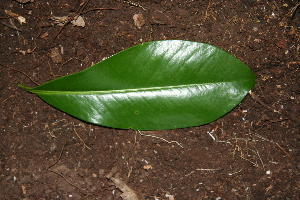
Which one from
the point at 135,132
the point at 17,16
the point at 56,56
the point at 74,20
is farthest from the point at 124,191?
the point at 17,16

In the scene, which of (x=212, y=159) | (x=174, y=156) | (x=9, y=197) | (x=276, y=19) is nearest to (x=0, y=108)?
(x=9, y=197)

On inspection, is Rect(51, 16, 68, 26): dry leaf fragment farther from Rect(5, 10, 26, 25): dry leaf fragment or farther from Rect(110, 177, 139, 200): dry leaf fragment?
Rect(110, 177, 139, 200): dry leaf fragment

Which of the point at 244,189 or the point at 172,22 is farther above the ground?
the point at 172,22

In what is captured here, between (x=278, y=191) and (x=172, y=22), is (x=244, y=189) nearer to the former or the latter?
(x=278, y=191)

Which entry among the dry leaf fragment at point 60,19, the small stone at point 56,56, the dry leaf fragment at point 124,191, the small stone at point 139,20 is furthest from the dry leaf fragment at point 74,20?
the dry leaf fragment at point 124,191

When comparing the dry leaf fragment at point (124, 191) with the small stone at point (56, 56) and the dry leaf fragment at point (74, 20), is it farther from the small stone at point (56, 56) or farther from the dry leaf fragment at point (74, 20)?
the dry leaf fragment at point (74, 20)

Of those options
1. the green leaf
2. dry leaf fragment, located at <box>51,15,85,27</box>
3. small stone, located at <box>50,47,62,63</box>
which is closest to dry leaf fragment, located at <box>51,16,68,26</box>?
dry leaf fragment, located at <box>51,15,85,27</box>
